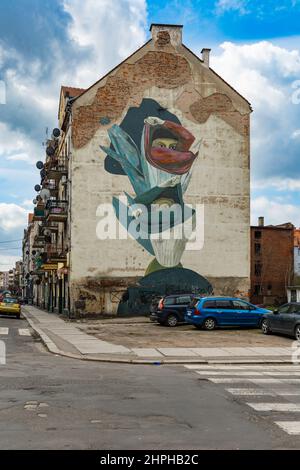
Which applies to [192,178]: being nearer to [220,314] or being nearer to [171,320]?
[171,320]

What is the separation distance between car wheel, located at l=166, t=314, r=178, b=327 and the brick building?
51.6 meters

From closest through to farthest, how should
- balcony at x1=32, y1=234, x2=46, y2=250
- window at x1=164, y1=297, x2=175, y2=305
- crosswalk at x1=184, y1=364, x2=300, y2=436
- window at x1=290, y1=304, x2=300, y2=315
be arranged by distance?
crosswalk at x1=184, y1=364, x2=300, y2=436, window at x1=290, y1=304, x2=300, y2=315, window at x1=164, y1=297, x2=175, y2=305, balcony at x1=32, y1=234, x2=46, y2=250

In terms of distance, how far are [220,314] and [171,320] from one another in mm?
3308

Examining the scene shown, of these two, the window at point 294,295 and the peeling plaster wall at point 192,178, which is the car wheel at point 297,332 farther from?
the window at point 294,295

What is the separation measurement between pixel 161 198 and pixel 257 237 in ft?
152

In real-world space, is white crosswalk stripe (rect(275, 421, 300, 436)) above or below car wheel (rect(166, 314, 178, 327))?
above

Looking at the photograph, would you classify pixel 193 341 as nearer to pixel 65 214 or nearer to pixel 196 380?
pixel 196 380

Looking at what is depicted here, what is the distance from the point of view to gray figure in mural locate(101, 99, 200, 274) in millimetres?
35312

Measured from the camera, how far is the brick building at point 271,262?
78188mm

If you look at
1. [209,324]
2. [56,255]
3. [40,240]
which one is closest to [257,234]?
[40,240]

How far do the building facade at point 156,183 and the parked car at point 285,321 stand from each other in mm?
14028

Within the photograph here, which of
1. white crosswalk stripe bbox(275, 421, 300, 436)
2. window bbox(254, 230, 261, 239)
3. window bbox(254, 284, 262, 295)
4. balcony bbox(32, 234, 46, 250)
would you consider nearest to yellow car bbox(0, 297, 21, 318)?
balcony bbox(32, 234, 46, 250)

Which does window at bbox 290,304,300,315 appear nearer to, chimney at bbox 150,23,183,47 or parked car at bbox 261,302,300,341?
parked car at bbox 261,302,300,341
